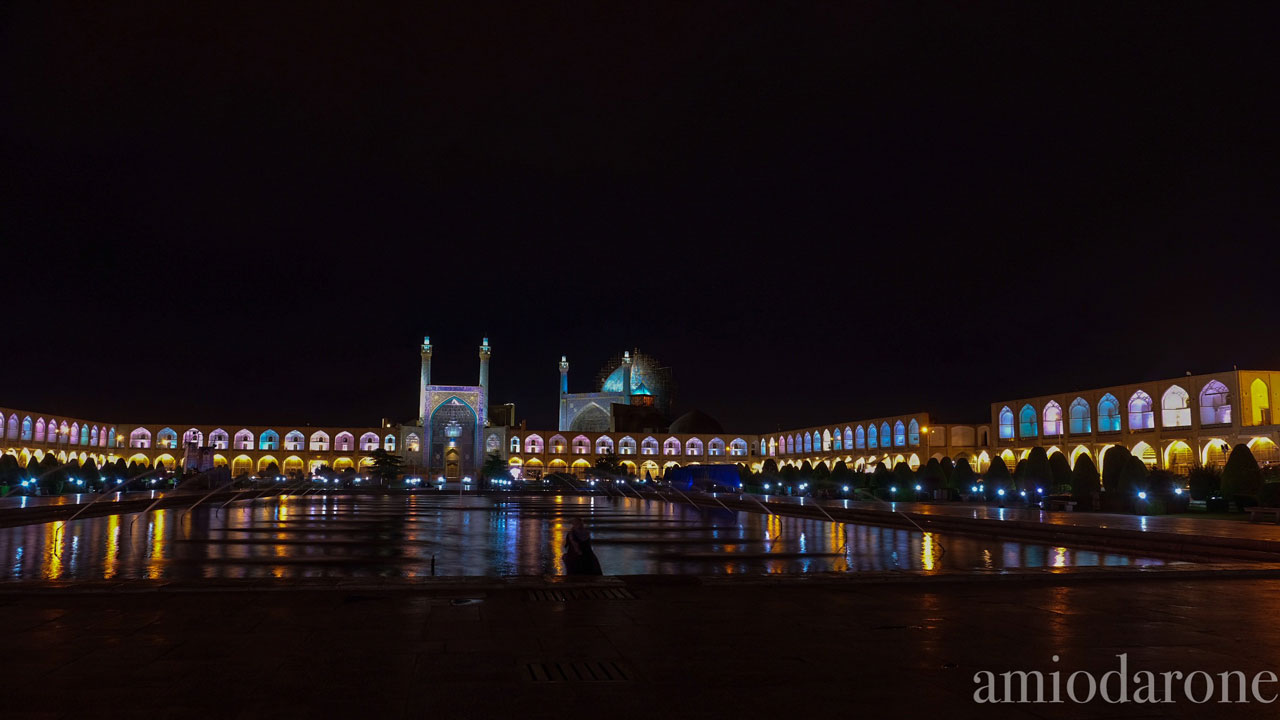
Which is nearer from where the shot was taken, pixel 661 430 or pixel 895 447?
pixel 895 447

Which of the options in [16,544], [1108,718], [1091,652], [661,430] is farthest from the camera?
[661,430]

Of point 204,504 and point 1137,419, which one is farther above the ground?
point 1137,419

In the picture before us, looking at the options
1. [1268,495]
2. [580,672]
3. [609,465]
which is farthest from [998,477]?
[609,465]

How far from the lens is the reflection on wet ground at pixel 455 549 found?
8945mm

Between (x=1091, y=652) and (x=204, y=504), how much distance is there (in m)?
24.9

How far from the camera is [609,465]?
6481 cm

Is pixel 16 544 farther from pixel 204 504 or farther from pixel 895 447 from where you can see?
pixel 895 447

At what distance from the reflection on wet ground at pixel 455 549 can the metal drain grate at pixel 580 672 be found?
408cm

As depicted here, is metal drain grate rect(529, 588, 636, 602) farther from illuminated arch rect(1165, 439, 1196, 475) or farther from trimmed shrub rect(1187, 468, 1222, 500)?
illuminated arch rect(1165, 439, 1196, 475)

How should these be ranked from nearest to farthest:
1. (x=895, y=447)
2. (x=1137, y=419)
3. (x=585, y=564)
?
(x=585, y=564), (x=1137, y=419), (x=895, y=447)

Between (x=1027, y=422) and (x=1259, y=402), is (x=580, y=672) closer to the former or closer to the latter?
(x=1259, y=402)

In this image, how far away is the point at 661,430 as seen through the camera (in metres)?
74.1

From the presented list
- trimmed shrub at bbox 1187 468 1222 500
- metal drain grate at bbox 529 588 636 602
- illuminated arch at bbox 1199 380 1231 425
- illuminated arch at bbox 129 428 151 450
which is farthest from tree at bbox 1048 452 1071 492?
illuminated arch at bbox 129 428 151 450

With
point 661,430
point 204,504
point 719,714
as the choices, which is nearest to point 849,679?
point 719,714
